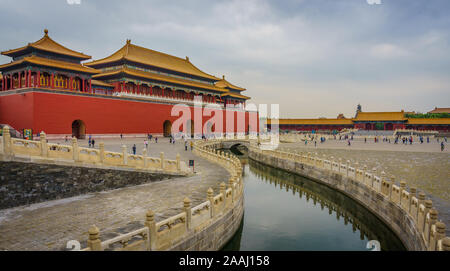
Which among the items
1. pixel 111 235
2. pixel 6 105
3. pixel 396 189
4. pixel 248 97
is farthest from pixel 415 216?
pixel 248 97

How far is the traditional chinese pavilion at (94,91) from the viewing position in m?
23.3

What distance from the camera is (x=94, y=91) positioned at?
3091cm

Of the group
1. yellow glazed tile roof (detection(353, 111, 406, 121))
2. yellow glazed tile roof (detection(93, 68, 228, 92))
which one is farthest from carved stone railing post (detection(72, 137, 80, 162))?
yellow glazed tile roof (detection(353, 111, 406, 121))

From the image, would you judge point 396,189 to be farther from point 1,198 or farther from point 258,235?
point 1,198

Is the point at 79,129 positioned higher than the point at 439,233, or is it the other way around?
the point at 79,129

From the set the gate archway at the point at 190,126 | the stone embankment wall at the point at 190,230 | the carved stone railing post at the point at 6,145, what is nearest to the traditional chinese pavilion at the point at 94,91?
the gate archway at the point at 190,126

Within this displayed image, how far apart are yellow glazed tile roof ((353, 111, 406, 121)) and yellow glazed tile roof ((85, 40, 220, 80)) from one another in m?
31.2

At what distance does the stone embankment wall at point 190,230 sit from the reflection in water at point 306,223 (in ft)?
3.56

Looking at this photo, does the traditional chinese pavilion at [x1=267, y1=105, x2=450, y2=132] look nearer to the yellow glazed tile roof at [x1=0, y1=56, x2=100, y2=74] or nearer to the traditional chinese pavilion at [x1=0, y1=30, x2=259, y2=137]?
the traditional chinese pavilion at [x1=0, y1=30, x2=259, y2=137]

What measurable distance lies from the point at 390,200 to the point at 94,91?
30347 millimetres

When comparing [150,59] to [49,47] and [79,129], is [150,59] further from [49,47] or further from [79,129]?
[79,129]

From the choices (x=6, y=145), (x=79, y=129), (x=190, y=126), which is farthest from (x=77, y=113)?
(x=6, y=145)

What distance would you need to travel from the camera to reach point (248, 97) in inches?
2068
